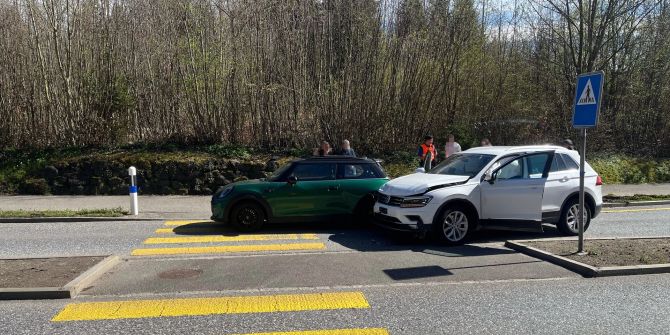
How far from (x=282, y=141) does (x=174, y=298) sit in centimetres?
1240

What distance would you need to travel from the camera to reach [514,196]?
920 cm

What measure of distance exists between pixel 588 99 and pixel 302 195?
5.40m

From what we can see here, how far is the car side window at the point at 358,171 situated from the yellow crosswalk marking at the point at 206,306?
15.8ft

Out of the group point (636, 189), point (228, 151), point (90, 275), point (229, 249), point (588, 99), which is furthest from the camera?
point (636, 189)

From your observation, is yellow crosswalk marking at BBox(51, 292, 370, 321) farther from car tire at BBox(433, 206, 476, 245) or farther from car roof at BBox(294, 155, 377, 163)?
car roof at BBox(294, 155, 377, 163)

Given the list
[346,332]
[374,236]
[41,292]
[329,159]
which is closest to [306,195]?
[329,159]

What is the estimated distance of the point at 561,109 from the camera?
71.8 feet

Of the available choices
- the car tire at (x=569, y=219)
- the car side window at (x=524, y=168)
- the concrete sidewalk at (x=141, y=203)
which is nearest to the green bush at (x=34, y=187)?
the concrete sidewalk at (x=141, y=203)

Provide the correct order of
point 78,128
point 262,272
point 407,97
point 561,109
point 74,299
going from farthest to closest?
point 561,109 < point 407,97 < point 78,128 < point 262,272 < point 74,299

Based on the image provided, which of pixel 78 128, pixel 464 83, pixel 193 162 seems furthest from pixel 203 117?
pixel 464 83

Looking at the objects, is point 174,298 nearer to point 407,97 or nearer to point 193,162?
point 193,162

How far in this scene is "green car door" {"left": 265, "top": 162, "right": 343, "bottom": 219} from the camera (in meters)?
10.3

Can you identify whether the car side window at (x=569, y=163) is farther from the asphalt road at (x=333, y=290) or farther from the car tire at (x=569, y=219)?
the asphalt road at (x=333, y=290)

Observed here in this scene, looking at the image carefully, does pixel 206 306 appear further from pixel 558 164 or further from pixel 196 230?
pixel 558 164
